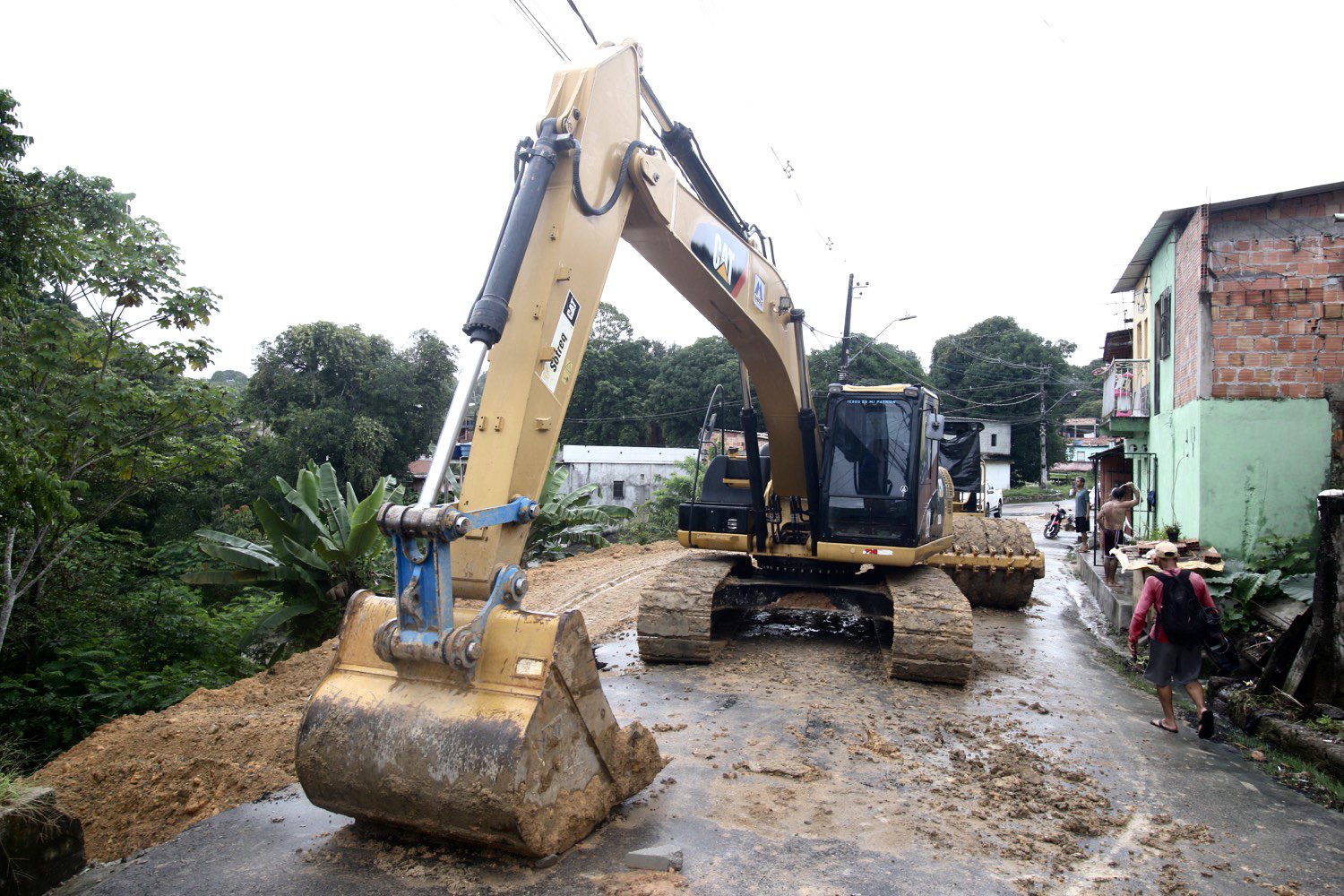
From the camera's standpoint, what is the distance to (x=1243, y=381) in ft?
33.4

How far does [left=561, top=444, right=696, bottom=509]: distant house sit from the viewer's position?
3472 cm

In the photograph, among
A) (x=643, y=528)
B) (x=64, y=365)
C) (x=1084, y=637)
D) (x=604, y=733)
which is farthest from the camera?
(x=643, y=528)

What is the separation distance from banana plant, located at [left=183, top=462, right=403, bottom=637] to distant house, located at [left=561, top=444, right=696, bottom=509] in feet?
78.9

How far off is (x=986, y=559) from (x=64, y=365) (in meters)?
9.88

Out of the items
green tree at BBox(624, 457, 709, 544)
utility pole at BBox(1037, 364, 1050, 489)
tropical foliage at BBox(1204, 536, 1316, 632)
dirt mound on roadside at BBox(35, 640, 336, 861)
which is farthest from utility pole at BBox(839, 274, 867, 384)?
utility pole at BBox(1037, 364, 1050, 489)

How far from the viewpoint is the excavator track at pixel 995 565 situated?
34.9ft

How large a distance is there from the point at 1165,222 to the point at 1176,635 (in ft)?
28.9

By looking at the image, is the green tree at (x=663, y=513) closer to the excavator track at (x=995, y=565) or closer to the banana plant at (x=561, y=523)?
the banana plant at (x=561, y=523)

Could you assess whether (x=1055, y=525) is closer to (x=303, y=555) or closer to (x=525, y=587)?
(x=303, y=555)

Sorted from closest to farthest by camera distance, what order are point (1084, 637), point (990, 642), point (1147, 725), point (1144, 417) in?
point (1147, 725) → point (990, 642) → point (1084, 637) → point (1144, 417)

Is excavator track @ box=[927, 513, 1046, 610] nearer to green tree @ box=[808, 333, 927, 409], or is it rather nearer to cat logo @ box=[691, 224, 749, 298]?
cat logo @ box=[691, 224, 749, 298]

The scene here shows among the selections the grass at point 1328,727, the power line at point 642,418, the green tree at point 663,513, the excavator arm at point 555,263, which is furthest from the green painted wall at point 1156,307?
the power line at point 642,418

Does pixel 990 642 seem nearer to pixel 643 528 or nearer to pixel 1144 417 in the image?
pixel 1144 417

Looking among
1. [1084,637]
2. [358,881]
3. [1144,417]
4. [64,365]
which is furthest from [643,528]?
[358,881]
